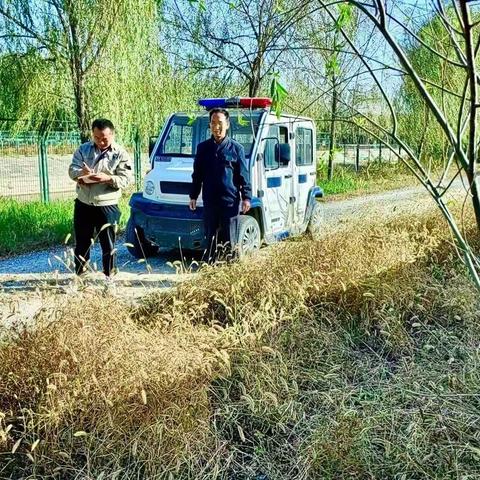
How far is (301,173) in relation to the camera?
28.9 feet

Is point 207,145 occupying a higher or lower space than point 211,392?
higher

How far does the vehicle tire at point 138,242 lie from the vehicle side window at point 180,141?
3.85 ft

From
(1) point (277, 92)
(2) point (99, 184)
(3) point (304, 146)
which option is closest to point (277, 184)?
(3) point (304, 146)

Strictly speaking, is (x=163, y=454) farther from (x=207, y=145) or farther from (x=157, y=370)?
(x=207, y=145)

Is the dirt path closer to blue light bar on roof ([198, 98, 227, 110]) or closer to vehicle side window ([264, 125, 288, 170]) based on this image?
vehicle side window ([264, 125, 288, 170])

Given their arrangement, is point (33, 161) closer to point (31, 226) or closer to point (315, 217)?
point (31, 226)

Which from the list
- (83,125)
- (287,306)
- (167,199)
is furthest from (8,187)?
(287,306)

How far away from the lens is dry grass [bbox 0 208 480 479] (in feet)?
9.70

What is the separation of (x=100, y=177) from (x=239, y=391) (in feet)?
11.0

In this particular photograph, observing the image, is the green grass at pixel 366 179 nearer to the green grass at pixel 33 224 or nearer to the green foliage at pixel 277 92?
the green grass at pixel 33 224

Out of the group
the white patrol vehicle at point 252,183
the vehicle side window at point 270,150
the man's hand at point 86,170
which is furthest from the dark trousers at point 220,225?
the vehicle side window at point 270,150

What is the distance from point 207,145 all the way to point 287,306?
235 cm

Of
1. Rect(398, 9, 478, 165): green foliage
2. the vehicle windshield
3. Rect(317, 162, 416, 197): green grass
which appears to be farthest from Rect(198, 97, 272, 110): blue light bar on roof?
Rect(317, 162, 416, 197): green grass

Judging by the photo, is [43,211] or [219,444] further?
[43,211]
